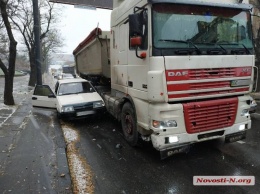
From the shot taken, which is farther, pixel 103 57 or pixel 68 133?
pixel 103 57

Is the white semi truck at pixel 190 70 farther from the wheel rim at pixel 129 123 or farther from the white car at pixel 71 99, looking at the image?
the white car at pixel 71 99

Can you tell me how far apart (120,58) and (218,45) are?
2.49 metres

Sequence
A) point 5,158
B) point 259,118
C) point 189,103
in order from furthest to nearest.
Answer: point 259,118, point 5,158, point 189,103

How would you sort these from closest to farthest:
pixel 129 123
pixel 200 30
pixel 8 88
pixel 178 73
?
1. pixel 178 73
2. pixel 200 30
3. pixel 129 123
4. pixel 8 88

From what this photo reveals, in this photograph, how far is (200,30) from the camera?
4.92 m

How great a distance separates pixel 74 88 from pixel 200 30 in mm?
5953

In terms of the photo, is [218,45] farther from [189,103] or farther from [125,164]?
[125,164]

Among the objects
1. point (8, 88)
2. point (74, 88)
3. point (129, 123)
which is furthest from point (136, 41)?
point (8, 88)

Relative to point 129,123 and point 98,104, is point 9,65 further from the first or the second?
point 129,123

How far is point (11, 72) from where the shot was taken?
1264cm

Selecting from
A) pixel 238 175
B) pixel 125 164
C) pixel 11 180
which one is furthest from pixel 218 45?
pixel 11 180

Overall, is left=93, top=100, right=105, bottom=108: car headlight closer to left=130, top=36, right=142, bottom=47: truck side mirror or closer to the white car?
the white car

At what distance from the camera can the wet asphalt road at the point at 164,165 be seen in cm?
423

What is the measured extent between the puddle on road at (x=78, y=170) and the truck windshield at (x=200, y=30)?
2.55 m
